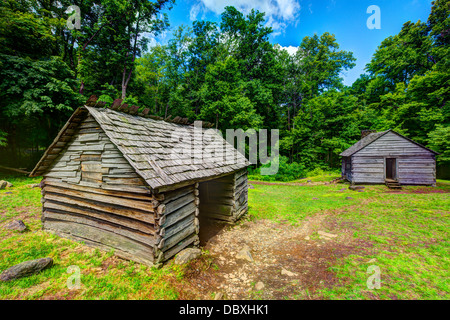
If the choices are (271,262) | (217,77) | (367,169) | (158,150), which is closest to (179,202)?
(158,150)

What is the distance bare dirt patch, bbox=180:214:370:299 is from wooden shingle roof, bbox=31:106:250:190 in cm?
267

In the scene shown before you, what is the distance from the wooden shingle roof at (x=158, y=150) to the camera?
454cm

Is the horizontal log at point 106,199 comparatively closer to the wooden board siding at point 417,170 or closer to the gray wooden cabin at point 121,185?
the gray wooden cabin at point 121,185

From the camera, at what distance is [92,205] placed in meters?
5.37

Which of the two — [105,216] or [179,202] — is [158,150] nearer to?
[179,202]

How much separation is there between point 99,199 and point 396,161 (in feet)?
73.8

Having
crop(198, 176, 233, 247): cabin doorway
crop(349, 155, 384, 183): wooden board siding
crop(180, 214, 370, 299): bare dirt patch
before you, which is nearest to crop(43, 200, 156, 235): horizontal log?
crop(180, 214, 370, 299): bare dirt patch

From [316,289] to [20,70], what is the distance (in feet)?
75.7

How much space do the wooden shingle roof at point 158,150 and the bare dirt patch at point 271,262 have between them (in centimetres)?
267

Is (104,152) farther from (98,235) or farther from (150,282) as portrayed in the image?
(150,282)

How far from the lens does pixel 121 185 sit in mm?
4824

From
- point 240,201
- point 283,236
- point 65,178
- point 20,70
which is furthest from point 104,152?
point 20,70

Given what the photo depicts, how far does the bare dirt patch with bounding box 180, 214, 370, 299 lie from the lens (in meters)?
4.20

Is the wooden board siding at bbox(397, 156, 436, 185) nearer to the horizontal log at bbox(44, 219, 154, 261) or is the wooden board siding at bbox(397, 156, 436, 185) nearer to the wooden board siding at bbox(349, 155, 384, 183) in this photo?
the wooden board siding at bbox(349, 155, 384, 183)
